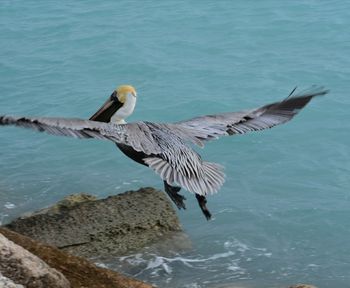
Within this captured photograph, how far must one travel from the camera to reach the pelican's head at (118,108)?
22.6 feet

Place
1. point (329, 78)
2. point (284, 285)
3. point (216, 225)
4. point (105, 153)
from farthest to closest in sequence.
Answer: point (329, 78), point (105, 153), point (216, 225), point (284, 285)

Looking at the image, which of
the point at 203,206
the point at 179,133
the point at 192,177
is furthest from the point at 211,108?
the point at 192,177

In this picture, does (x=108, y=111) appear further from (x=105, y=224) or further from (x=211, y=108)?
(x=211, y=108)

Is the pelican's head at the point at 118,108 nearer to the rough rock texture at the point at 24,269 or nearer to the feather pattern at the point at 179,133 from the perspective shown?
the feather pattern at the point at 179,133

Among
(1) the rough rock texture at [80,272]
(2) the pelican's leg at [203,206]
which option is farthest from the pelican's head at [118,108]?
(1) the rough rock texture at [80,272]

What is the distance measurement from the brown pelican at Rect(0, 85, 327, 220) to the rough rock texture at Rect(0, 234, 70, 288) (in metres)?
1.34

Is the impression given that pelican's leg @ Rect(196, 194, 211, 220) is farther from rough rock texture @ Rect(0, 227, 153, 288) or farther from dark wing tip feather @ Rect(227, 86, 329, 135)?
rough rock texture @ Rect(0, 227, 153, 288)

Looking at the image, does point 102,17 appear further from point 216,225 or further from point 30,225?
point 30,225

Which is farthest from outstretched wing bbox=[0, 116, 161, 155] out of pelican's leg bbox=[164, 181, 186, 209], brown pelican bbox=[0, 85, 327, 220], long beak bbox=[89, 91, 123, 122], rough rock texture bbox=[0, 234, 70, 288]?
rough rock texture bbox=[0, 234, 70, 288]

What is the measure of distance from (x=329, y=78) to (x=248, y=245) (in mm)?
5884

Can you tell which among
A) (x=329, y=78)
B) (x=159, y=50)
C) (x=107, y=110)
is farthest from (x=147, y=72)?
(x=107, y=110)

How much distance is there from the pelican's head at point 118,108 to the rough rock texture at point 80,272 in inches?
92.9

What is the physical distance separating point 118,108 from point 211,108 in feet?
17.5

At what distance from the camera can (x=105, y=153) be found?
10602 mm
